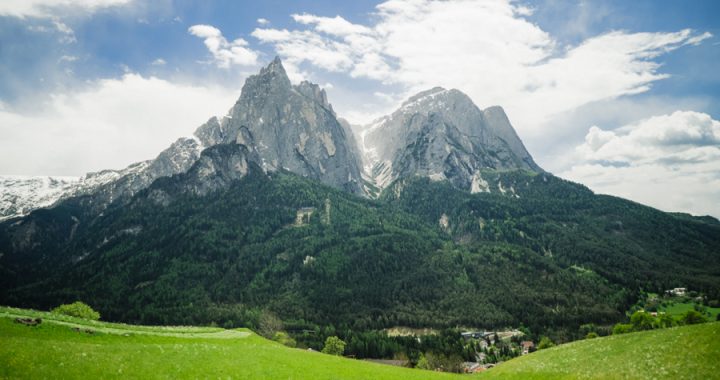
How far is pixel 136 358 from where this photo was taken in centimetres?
3519

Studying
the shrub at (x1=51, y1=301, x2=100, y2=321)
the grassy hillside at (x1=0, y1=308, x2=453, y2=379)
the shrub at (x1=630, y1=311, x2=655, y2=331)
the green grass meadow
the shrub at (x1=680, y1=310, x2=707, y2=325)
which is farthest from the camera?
the shrub at (x1=630, y1=311, x2=655, y2=331)

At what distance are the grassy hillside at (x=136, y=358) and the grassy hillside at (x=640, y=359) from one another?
11.8m

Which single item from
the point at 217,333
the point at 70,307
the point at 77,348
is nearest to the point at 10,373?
the point at 77,348

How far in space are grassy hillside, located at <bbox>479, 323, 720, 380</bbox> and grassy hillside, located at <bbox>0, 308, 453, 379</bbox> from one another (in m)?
Answer: 11.8

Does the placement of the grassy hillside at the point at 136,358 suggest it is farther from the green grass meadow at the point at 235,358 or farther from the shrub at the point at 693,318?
the shrub at the point at 693,318

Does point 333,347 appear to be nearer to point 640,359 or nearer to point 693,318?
point 693,318

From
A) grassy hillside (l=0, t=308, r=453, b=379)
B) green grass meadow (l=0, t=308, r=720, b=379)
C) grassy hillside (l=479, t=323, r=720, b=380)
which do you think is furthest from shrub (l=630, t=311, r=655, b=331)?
grassy hillside (l=0, t=308, r=453, b=379)

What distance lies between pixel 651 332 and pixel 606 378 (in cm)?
1399

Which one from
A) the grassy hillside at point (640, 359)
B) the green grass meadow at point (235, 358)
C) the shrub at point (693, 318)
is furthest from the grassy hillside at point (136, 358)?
the shrub at point (693, 318)

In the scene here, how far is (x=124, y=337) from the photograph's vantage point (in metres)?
44.5

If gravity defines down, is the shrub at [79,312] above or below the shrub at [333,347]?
above

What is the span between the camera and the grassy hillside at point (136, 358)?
30703mm

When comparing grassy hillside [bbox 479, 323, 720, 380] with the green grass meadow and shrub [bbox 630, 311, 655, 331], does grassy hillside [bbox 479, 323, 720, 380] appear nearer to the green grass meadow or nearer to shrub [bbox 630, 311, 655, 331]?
the green grass meadow

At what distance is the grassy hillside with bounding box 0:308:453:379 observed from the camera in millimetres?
30703
